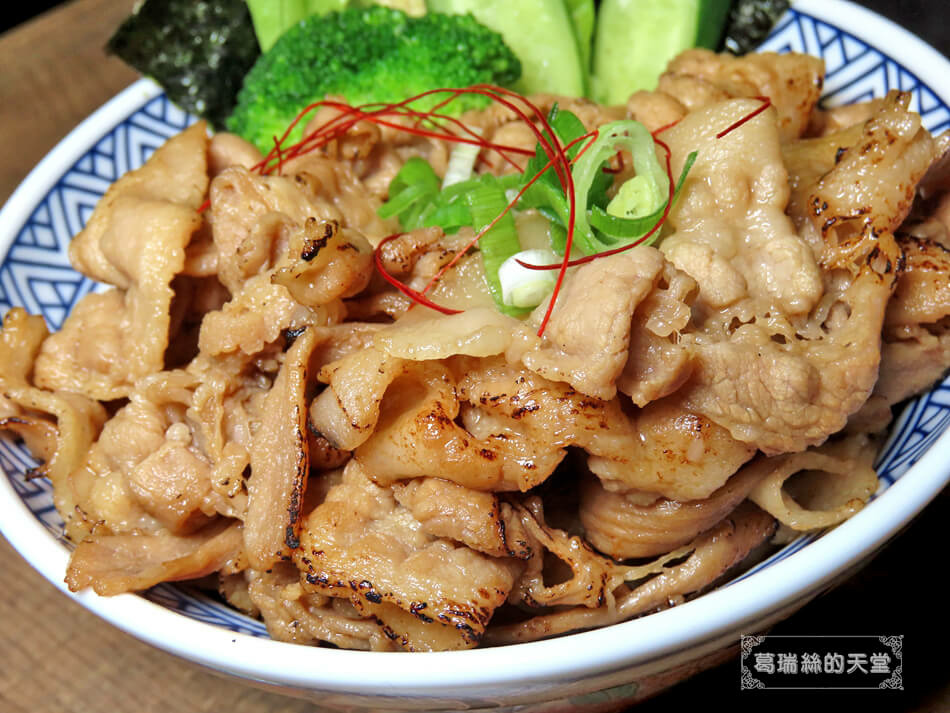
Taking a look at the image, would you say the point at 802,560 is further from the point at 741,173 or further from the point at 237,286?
the point at 237,286

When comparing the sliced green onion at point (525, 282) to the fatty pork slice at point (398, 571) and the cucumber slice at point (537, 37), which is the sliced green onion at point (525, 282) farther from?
the cucumber slice at point (537, 37)

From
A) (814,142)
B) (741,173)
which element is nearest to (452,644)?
(741,173)

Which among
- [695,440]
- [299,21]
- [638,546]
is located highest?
[299,21]

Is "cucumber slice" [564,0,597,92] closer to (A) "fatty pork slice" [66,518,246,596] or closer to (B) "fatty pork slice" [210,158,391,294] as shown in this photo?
(B) "fatty pork slice" [210,158,391,294]

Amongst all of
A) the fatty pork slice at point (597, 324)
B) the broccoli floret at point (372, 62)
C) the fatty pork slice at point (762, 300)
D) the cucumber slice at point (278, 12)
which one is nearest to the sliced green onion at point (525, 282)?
the fatty pork slice at point (597, 324)

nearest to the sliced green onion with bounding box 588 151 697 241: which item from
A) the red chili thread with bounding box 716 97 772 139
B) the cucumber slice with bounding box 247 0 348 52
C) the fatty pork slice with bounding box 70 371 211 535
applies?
the red chili thread with bounding box 716 97 772 139

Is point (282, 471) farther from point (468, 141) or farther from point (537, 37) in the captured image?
point (537, 37)

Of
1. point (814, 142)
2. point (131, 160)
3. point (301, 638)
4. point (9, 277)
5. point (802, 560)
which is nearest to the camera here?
point (802, 560)
